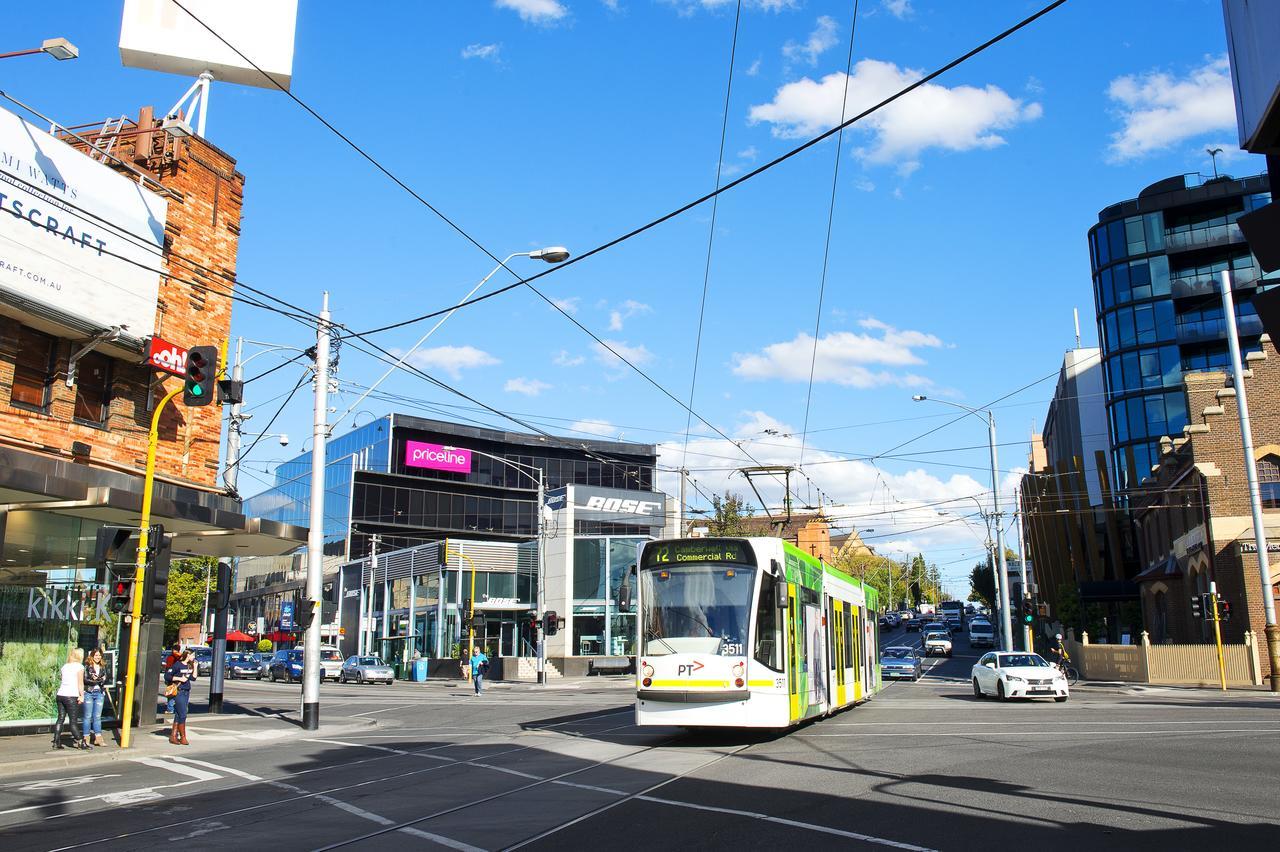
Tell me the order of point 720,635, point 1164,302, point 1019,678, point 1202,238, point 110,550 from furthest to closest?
point 1164,302 < point 1202,238 < point 1019,678 < point 110,550 < point 720,635

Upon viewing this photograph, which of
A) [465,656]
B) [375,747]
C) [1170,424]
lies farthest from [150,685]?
[1170,424]

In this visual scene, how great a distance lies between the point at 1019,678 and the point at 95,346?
997 inches

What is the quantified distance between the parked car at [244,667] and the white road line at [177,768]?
40.5 metres

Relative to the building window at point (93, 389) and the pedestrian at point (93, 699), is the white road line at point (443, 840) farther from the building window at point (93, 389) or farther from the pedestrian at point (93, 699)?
the building window at point (93, 389)

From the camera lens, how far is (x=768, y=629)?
1630 cm

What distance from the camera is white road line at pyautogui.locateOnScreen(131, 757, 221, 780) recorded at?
1437cm

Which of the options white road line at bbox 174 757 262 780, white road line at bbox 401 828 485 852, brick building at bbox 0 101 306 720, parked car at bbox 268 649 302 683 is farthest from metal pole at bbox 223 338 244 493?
parked car at bbox 268 649 302 683

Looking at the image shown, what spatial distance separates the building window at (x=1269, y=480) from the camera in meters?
38.6

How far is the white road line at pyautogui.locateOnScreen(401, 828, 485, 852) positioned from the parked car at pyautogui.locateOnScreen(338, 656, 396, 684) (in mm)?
42148

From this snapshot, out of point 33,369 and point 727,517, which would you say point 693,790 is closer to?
point 33,369

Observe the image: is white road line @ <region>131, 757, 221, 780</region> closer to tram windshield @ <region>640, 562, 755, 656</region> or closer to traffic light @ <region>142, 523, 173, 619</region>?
traffic light @ <region>142, 523, 173, 619</region>

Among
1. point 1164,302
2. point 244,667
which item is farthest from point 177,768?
point 1164,302

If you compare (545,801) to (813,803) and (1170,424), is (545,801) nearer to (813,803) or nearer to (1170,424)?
(813,803)

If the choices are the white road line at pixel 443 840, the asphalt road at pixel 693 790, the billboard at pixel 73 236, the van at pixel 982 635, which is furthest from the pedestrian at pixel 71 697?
the van at pixel 982 635
